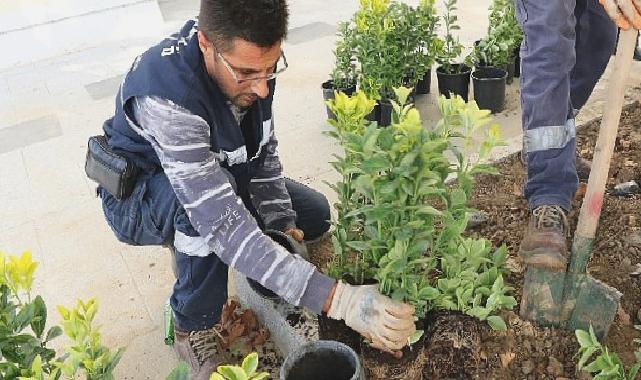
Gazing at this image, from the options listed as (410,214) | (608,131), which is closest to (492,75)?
(608,131)

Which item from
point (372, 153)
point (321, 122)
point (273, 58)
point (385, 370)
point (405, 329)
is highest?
point (273, 58)

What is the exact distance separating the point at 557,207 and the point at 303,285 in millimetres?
1194

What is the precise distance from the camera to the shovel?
1.86m

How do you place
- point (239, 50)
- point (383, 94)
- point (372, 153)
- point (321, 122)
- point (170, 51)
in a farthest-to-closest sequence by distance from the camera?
point (321, 122), point (383, 94), point (170, 51), point (239, 50), point (372, 153)

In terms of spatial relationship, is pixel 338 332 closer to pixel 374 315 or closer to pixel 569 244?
pixel 374 315

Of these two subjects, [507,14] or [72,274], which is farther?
[507,14]

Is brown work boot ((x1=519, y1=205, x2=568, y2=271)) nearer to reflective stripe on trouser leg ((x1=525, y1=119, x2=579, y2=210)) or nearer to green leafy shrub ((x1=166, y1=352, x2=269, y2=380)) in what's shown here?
reflective stripe on trouser leg ((x1=525, y1=119, x2=579, y2=210))

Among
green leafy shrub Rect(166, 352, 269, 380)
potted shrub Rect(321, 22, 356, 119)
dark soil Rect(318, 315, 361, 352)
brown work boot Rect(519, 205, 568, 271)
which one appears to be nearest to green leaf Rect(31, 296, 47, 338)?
green leafy shrub Rect(166, 352, 269, 380)

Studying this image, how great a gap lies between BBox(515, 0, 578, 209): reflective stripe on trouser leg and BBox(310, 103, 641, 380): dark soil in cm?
24

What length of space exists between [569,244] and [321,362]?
1.31 meters

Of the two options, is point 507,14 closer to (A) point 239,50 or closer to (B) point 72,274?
(A) point 239,50

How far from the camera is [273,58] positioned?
1.83 meters

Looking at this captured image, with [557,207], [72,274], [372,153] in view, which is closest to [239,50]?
[372,153]

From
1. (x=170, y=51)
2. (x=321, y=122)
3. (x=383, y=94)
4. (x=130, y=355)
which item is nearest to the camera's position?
(x=170, y=51)
